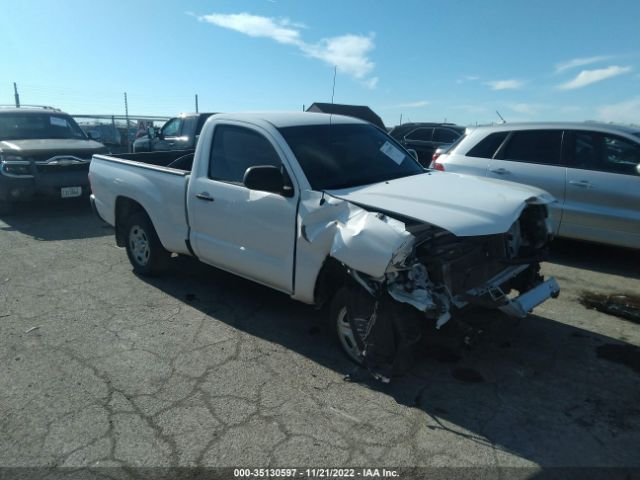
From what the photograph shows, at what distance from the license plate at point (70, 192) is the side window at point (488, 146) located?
22.3 ft

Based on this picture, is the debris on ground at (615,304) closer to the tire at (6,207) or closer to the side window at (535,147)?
the side window at (535,147)

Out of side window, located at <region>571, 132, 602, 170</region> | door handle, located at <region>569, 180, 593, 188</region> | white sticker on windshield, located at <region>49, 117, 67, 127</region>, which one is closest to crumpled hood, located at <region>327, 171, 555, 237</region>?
door handle, located at <region>569, 180, 593, 188</region>

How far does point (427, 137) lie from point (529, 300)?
11451mm

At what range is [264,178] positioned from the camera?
3.70 meters

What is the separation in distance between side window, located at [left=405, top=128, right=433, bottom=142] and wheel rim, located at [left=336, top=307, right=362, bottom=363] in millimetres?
11399

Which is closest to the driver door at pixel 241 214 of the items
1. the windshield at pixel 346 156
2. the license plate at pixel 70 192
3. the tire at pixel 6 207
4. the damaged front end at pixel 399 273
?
the windshield at pixel 346 156

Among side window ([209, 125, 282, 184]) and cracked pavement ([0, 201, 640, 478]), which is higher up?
side window ([209, 125, 282, 184])

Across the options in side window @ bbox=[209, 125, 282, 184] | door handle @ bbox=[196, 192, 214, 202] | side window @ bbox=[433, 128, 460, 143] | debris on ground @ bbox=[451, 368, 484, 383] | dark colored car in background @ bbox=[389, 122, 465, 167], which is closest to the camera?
debris on ground @ bbox=[451, 368, 484, 383]

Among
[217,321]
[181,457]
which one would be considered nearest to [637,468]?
[181,457]

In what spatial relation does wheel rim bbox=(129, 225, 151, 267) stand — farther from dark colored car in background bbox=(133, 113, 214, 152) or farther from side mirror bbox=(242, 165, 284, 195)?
dark colored car in background bbox=(133, 113, 214, 152)

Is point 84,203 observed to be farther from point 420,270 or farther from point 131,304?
point 420,270

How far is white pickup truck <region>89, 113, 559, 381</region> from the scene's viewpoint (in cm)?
317

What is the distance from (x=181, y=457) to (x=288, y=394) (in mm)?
835

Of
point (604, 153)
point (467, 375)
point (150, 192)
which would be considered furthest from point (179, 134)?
point (467, 375)
